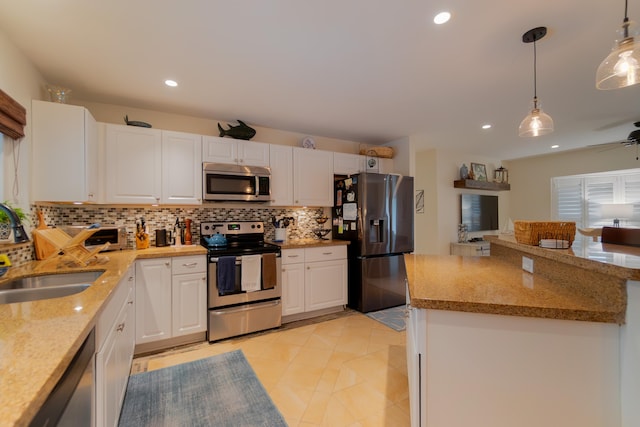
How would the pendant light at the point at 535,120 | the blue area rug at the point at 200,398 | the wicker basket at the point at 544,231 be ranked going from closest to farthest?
the wicker basket at the point at 544,231 → the blue area rug at the point at 200,398 → the pendant light at the point at 535,120

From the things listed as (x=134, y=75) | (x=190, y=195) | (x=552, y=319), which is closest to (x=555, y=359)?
(x=552, y=319)

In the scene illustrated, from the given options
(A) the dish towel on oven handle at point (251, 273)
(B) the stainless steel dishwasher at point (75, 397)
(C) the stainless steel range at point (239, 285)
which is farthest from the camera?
(A) the dish towel on oven handle at point (251, 273)

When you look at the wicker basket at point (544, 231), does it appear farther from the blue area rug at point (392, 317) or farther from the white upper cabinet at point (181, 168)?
the white upper cabinet at point (181, 168)

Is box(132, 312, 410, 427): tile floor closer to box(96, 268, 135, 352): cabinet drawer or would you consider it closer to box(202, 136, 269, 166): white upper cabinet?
box(96, 268, 135, 352): cabinet drawer

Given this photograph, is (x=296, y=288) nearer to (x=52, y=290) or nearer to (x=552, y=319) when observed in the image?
(x=52, y=290)

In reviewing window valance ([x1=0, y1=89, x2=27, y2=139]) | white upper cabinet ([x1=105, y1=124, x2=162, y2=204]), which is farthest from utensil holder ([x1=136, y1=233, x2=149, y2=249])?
window valance ([x1=0, y1=89, x2=27, y2=139])

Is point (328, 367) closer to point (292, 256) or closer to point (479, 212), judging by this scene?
point (292, 256)

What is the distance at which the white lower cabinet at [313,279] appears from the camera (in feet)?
10.2

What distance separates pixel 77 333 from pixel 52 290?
977 millimetres

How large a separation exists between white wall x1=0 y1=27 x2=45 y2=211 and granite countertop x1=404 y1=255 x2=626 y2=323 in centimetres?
268

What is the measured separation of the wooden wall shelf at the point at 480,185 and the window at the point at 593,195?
0.98 metres

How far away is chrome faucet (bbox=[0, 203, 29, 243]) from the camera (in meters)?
1.62

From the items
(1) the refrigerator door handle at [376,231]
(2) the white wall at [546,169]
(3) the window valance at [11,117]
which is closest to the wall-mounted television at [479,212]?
(2) the white wall at [546,169]

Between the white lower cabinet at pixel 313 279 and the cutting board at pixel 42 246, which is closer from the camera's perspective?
the cutting board at pixel 42 246
